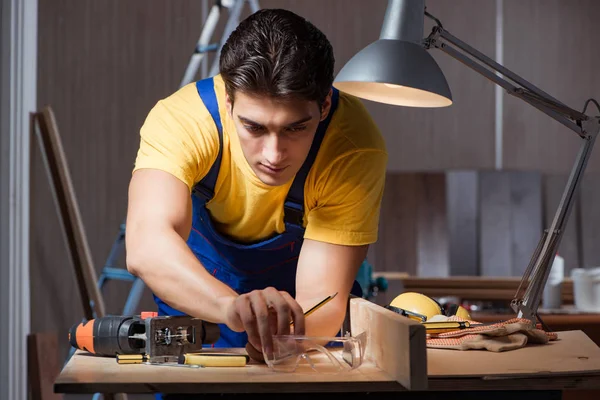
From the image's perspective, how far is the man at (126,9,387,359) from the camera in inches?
49.4

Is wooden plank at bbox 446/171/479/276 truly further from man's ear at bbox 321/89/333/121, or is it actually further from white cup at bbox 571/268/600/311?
man's ear at bbox 321/89/333/121

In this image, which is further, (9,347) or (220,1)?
(220,1)

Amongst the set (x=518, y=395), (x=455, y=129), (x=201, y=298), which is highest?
(x=455, y=129)

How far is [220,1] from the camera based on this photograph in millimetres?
3992

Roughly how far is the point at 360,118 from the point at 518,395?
71 cm

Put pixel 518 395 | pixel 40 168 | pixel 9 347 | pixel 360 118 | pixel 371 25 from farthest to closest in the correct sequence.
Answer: pixel 371 25
pixel 40 168
pixel 9 347
pixel 360 118
pixel 518 395

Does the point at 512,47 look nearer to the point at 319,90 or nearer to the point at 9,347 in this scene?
the point at 9,347

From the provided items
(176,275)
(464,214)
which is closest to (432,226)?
(464,214)

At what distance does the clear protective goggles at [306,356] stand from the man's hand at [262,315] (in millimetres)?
12

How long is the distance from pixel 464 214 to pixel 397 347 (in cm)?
360

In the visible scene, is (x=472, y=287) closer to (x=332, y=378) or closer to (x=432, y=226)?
(x=432, y=226)

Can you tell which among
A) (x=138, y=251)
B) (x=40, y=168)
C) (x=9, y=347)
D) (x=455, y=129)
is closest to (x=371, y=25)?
(x=455, y=129)

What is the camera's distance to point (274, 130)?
4.33 ft

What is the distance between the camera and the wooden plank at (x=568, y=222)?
176 inches
